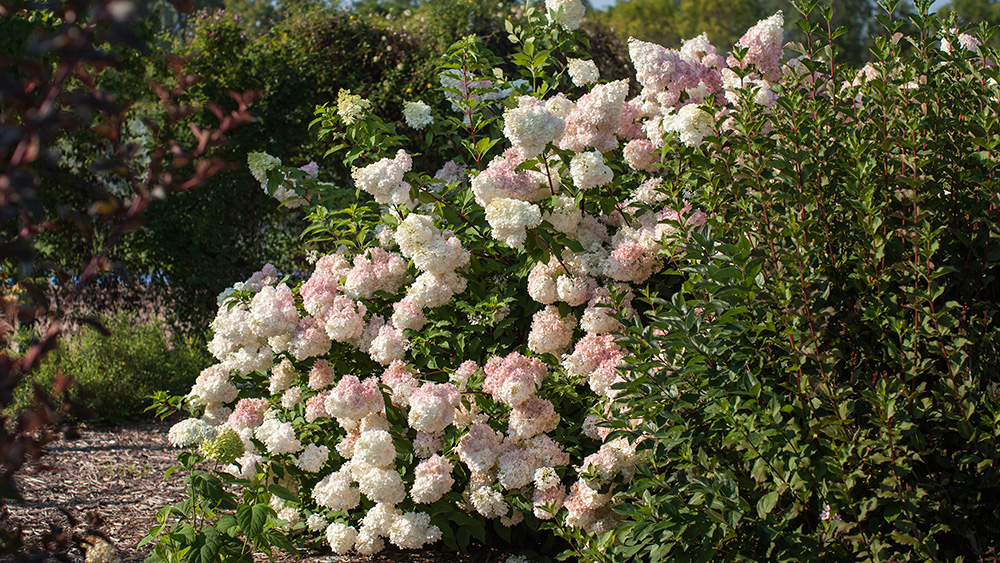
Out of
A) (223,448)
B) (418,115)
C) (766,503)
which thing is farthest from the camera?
(418,115)

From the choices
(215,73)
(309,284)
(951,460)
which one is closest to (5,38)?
(215,73)

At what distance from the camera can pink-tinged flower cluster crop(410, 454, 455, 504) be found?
3.02 m

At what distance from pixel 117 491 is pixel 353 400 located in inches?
80.0

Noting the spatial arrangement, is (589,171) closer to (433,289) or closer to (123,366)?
(433,289)

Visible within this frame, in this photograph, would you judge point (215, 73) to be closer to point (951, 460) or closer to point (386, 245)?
point (386, 245)

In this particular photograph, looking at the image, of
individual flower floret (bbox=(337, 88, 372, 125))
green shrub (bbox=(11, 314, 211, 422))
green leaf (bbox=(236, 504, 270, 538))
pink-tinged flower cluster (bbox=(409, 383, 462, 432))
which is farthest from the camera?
green shrub (bbox=(11, 314, 211, 422))

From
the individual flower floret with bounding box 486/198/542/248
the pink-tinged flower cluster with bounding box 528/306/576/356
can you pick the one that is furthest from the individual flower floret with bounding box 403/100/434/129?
the pink-tinged flower cluster with bounding box 528/306/576/356

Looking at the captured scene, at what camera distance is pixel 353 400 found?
10.2 feet

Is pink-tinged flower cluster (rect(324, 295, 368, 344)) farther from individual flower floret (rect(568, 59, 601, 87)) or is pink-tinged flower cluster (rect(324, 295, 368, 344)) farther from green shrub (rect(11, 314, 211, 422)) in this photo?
green shrub (rect(11, 314, 211, 422))

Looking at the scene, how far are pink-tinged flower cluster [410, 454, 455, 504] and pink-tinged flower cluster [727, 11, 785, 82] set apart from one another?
197 centimetres

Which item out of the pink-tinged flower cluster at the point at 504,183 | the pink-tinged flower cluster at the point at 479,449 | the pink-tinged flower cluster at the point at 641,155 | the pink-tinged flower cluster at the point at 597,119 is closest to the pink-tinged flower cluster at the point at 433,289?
the pink-tinged flower cluster at the point at 504,183

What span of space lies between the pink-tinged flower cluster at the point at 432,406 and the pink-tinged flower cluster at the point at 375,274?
0.66 meters

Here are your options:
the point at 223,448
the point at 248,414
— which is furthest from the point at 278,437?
the point at 248,414

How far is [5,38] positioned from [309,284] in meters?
3.69
